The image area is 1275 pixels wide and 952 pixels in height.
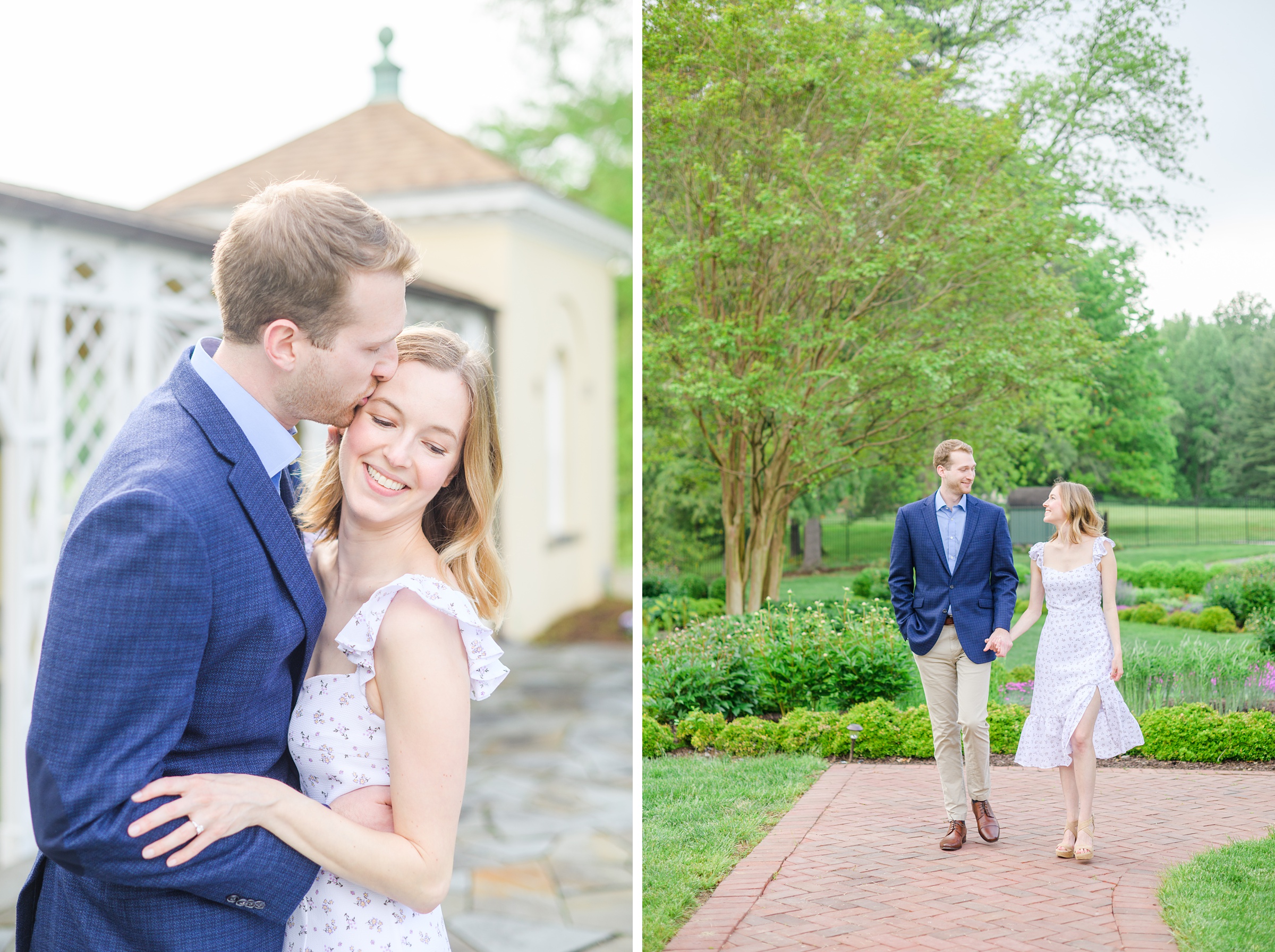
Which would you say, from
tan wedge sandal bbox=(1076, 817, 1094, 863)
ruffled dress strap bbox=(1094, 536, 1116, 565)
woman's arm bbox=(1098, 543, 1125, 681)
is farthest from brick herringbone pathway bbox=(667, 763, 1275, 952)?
ruffled dress strap bbox=(1094, 536, 1116, 565)

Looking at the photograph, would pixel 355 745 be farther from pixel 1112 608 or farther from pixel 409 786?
pixel 1112 608

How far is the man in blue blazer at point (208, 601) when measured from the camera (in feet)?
4.55

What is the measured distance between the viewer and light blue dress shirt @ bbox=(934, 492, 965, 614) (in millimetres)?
2826

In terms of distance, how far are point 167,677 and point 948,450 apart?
2134 mm

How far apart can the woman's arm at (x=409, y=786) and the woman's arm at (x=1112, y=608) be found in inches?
71.3

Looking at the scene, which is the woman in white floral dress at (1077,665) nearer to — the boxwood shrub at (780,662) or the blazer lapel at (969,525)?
the blazer lapel at (969,525)

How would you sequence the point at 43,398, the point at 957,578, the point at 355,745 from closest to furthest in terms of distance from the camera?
the point at 355,745 → the point at 957,578 → the point at 43,398

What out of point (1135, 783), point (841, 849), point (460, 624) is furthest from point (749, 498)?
point (460, 624)

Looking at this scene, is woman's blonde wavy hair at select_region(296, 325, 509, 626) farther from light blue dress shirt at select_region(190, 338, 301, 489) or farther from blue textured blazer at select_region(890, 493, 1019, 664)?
blue textured blazer at select_region(890, 493, 1019, 664)

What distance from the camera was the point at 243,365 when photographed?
1.65 m

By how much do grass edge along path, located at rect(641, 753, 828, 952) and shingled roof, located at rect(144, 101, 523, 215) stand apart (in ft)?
35.9

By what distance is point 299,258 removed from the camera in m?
1.56

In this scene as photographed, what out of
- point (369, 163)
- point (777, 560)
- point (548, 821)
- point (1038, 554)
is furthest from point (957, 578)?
point (369, 163)

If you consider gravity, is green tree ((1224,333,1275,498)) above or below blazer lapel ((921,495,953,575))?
above
